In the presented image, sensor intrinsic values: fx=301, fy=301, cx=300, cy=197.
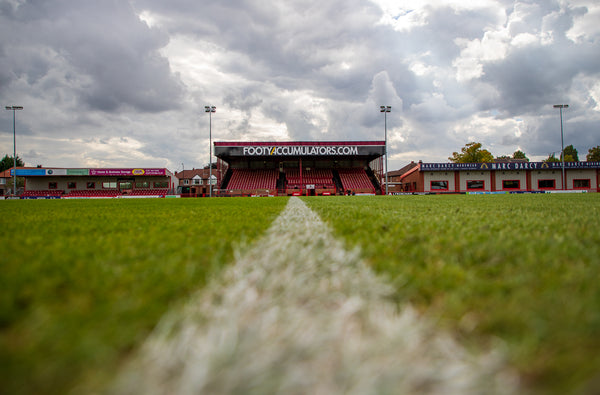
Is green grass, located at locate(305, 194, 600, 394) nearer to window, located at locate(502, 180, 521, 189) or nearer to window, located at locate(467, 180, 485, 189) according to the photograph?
window, located at locate(467, 180, 485, 189)

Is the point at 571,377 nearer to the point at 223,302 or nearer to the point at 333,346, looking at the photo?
the point at 333,346

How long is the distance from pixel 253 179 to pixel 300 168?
21.1 feet

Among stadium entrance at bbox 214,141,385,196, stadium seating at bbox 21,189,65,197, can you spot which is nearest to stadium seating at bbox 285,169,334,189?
stadium entrance at bbox 214,141,385,196

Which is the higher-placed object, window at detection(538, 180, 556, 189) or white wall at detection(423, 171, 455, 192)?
white wall at detection(423, 171, 455, 192)

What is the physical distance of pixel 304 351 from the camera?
554 millimetres

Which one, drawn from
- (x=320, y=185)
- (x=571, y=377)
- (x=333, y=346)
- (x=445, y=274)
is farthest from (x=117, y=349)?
(x=320, y=185)

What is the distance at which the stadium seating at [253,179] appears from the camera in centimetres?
3228

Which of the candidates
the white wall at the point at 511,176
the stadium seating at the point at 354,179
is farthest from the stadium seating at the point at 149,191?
the white wall at the point at 511,176

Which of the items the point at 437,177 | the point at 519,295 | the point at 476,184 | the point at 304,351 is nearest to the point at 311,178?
the point at 437,177

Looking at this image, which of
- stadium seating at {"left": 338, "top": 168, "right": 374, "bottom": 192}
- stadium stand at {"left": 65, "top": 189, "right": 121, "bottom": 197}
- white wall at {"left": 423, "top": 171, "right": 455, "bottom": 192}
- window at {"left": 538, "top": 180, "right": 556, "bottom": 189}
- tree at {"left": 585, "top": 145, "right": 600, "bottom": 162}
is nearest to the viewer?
stadium seating at {"left": 338, "top": 168, "right": 374, "bottom": 192}

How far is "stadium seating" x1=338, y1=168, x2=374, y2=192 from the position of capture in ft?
106

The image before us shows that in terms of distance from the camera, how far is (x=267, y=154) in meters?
30.5

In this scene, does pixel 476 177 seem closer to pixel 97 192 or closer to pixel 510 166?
pixel 510 166

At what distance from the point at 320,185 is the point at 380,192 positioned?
619 cm
